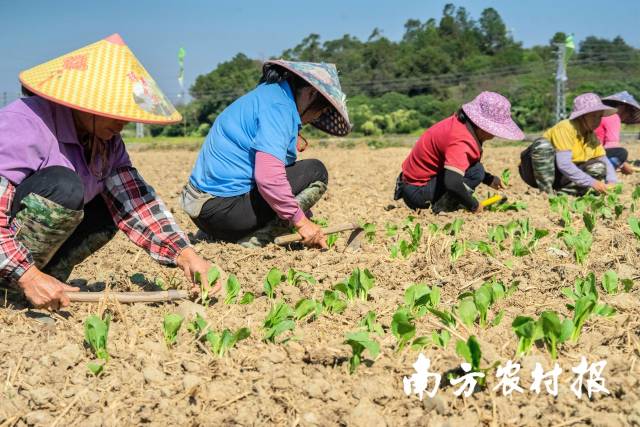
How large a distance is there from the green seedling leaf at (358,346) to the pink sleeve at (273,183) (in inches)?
69.3

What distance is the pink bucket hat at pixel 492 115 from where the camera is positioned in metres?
5.02

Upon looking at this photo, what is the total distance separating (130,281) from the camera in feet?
11.4

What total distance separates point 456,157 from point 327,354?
3.07 m

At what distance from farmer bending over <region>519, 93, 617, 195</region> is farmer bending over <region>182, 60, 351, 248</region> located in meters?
2.65

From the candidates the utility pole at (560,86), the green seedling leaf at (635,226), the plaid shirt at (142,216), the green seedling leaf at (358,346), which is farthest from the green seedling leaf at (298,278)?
the utility pole at (560,86)

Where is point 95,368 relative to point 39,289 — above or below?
below

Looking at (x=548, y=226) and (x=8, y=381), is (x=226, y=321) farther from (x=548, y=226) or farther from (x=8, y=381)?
(x=548, y=226)

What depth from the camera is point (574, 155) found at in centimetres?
650

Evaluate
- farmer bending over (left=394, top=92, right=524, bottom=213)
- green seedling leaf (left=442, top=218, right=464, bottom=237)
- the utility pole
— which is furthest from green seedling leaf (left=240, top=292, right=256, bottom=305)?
the utility pole

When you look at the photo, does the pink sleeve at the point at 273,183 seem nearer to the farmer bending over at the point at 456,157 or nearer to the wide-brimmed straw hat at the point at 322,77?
the wide-brimmed straw hat at the point at 322,77

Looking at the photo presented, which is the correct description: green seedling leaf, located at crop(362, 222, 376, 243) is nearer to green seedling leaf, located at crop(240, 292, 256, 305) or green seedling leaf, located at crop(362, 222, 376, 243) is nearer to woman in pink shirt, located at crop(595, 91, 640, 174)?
green seedling leaf, located at crop(240, 292, 256, 305)

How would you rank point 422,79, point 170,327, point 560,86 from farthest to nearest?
point 422,79 → point 560,86 → point 170,327

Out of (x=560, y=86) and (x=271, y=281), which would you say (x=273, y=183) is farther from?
(x=560, y=86)

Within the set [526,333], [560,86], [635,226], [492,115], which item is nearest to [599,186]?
[492,115]
